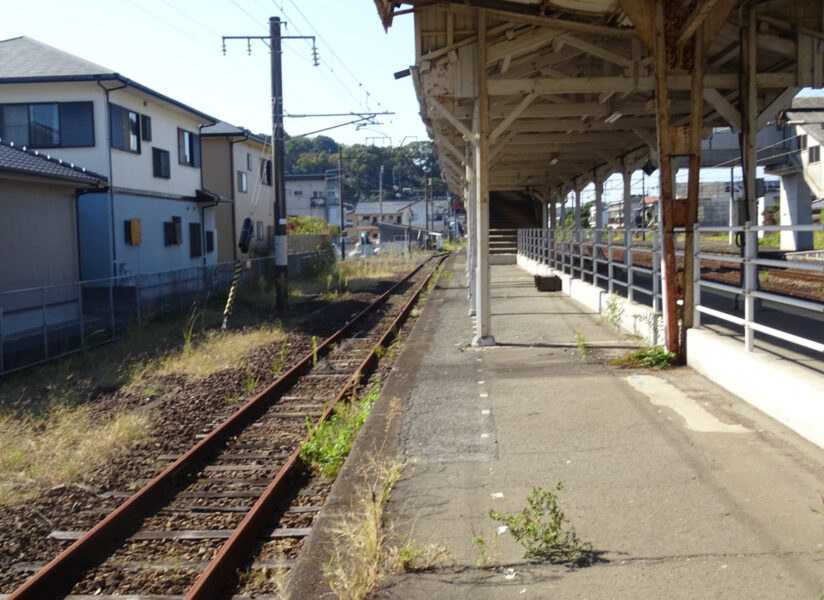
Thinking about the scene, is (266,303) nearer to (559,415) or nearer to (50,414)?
(50,414)

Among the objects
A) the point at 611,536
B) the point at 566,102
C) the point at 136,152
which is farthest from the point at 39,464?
the point at 136,152

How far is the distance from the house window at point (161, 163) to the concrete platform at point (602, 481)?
17828 mm

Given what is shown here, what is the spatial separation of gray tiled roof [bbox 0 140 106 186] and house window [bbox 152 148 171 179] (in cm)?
521

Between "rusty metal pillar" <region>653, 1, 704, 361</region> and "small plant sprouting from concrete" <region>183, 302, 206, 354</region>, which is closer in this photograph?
"rusty metal pillar" <region>653, 1, 704, 361</region>

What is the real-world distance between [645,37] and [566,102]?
6.26 meters

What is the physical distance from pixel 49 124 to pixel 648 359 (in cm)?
1834

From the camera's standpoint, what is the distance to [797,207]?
38.8 m

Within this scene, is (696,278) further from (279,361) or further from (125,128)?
(125,128)

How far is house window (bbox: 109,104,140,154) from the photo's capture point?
23000 millimetres

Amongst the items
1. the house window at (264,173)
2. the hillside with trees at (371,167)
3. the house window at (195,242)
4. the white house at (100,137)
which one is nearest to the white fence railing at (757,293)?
the white house at (100,137)

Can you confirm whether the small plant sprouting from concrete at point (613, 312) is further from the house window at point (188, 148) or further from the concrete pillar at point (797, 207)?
the concrete pillar at point (797, 207)

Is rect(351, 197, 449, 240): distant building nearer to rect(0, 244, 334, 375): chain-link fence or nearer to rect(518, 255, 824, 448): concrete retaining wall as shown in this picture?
rect(0, 244, 334, 375): chain-link fence

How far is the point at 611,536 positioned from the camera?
483 centimetres

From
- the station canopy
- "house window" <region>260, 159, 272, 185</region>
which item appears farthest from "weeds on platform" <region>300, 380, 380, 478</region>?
"house window" <region>260, 159, 272, 185</region>
